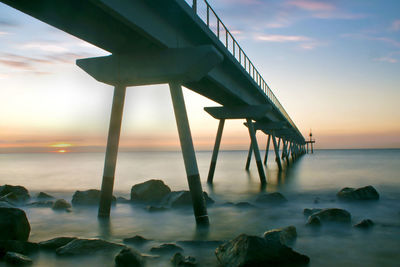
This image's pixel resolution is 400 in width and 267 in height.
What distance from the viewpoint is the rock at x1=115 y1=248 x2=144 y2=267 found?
6.28 metres

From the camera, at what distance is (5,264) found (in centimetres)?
626

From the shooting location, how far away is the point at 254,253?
6.00 meters

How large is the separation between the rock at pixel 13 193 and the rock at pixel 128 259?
1165 centimetres

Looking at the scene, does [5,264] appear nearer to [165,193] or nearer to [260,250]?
[260,250]

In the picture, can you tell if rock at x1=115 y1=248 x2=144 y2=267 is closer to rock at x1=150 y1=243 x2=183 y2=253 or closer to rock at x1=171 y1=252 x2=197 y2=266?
rock at x1=171 y1=252 x2=197 y2=266

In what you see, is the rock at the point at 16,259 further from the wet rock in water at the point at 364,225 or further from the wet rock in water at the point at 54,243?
the wet rock in water at the point at 364,225

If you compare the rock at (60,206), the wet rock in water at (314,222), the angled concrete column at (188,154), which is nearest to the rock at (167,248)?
the angled concrete column at (188,154)

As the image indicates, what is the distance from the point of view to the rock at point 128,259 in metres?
6.28

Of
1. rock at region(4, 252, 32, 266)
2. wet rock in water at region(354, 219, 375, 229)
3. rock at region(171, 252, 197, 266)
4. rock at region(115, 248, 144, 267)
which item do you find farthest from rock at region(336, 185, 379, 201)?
rock at region(4, 252, 32, 266)

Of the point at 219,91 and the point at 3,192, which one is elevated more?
the point at 219,91

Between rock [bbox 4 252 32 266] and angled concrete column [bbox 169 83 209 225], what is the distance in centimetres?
477

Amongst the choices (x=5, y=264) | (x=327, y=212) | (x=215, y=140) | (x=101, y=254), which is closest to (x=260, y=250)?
(x=101, y=254)

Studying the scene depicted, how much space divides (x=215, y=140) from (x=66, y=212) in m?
13.0

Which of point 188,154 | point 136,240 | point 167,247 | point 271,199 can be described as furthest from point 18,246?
point 271,199
